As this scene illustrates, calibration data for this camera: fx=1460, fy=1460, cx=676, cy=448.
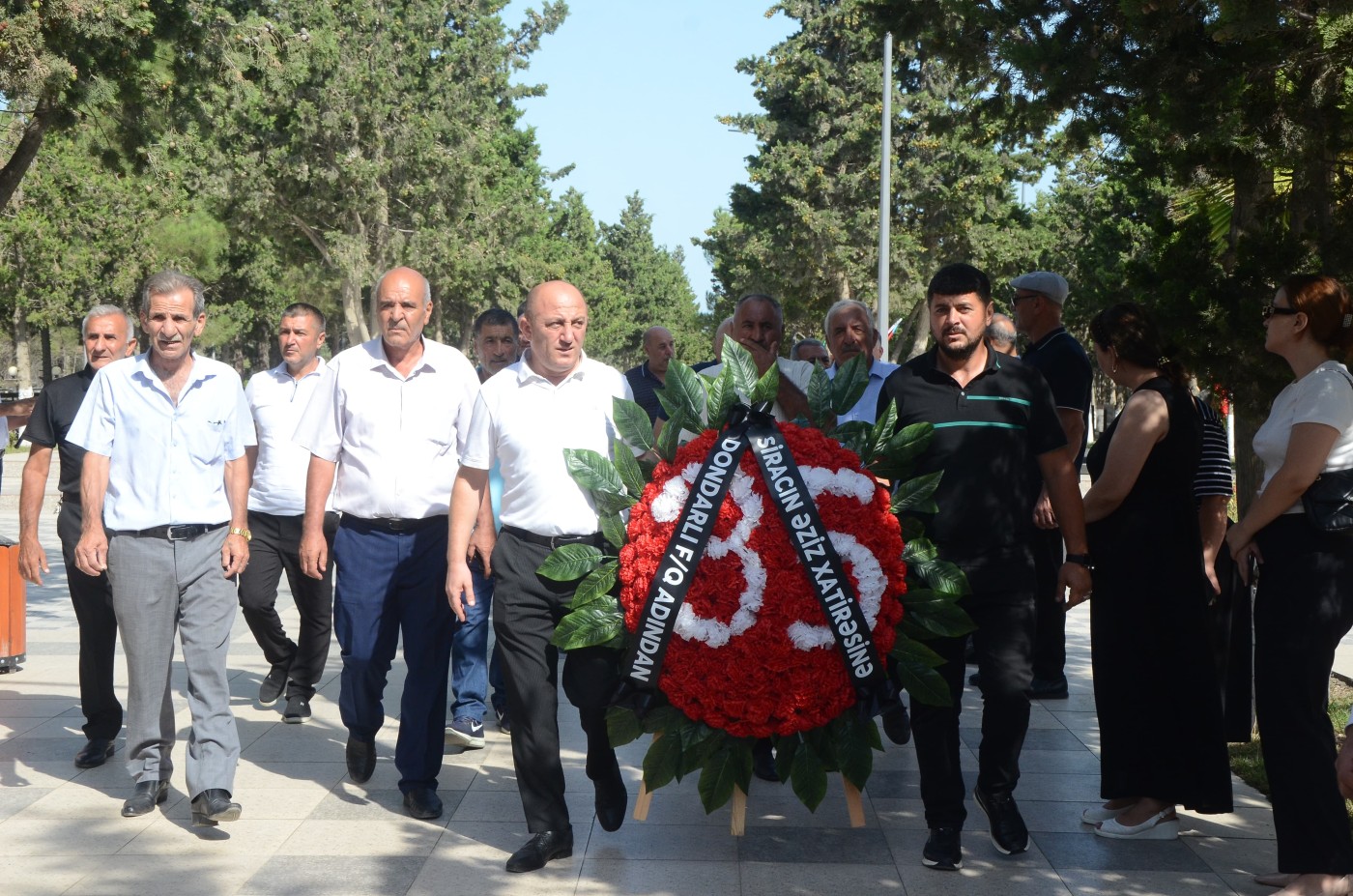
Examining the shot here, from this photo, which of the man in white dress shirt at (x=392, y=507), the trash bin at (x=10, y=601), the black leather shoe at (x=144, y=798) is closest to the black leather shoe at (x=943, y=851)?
the man in white dress shirt at (x=392, y=507)

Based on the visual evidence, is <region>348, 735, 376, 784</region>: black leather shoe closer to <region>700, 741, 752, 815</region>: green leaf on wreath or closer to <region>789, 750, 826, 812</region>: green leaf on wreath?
<region>700, 741, 752, 815</region>: green leaf on wreath

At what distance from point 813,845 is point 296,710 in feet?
11.1

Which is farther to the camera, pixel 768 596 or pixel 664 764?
pixel 664 764

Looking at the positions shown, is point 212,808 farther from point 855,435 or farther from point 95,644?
point 855,435

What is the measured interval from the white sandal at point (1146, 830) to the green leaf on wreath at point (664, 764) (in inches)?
68.8

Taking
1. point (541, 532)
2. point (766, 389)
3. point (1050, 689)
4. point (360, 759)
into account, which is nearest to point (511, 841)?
point (360, 759)

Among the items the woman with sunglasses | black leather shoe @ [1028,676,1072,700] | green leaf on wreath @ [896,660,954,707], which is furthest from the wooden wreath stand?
black leather shoe @ [1028,676,1072,700]

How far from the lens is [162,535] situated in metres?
5.90

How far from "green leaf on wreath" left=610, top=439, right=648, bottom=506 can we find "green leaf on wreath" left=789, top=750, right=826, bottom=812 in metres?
1.14

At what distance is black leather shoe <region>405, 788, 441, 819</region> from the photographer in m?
5.93

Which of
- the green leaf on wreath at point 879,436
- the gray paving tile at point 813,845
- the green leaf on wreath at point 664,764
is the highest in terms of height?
the green leaf on wreath at point 879,436

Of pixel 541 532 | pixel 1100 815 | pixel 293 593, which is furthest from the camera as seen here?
pixel 293 593

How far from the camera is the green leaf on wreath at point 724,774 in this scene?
528 centimetres

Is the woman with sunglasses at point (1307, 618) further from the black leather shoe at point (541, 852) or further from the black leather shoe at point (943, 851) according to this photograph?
the black leather shoe at point (541, 852)
